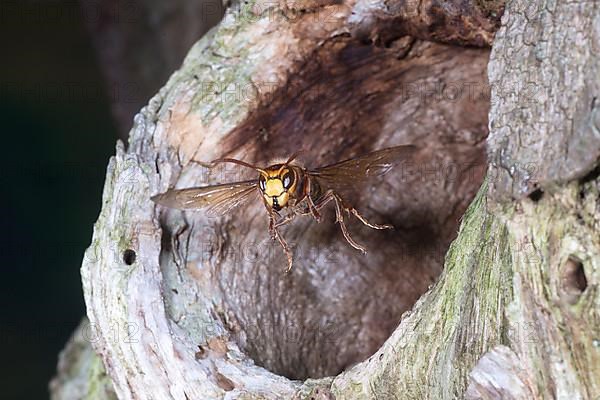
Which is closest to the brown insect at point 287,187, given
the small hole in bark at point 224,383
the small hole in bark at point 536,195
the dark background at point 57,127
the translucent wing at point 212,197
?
the translucent wing at point 212,197

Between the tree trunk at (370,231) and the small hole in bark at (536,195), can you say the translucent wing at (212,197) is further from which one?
the small hole in bark at (536,195)

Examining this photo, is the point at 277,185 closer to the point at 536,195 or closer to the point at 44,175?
the point at 536,195

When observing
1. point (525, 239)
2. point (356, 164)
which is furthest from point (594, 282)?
Answer: point (356, 164)

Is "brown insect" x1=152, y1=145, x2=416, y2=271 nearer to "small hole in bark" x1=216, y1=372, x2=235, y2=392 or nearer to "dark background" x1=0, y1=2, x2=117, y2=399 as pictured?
"small hole in bark" x1=216, y1=372, x2=235, y2=392

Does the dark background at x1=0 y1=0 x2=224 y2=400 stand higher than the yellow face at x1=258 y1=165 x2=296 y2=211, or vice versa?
the dark background at x1=0 y1=0 x2=224 y2=400

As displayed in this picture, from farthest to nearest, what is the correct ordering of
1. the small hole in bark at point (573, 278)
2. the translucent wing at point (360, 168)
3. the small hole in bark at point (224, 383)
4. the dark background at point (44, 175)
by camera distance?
the dark background at point (44, 175) → the translucent wing at point (360, 168) → the small hole in bark at point (224, 383) → the small hole in bark at point (573, 278)

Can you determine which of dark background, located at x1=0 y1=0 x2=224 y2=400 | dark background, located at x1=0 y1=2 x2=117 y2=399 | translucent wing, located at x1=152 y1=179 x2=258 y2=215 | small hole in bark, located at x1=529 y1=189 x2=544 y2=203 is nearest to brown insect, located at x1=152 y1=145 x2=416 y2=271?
translucent wing, located at x1=152 y1=179 x2=258 y2=215
